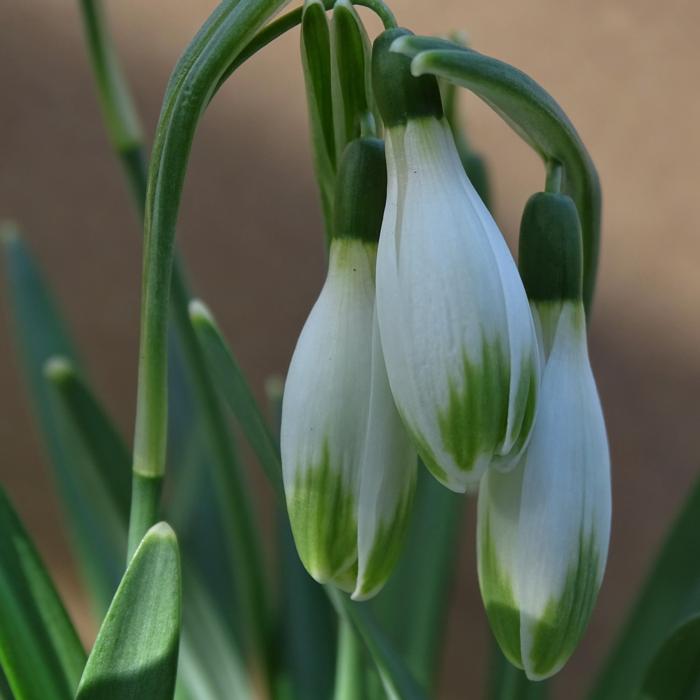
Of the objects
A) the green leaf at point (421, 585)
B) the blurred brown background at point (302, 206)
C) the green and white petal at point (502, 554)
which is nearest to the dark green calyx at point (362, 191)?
the green and white petal at point (502, 554)

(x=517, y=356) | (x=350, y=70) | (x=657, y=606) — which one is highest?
(x=350, y=70)

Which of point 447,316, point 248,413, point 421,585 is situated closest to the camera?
point 447,316

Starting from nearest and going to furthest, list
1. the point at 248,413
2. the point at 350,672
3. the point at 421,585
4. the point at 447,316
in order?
the point at 447,316 → the point at 248,413 → the point at 350,672 → the point at 421,585

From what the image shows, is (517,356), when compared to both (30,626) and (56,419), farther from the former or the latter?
(56,419)

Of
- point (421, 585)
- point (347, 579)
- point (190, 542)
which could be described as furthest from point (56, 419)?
point (347, 579)

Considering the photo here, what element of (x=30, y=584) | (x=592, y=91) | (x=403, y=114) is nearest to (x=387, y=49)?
(x=403, y=114)

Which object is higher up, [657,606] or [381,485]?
[381,485]

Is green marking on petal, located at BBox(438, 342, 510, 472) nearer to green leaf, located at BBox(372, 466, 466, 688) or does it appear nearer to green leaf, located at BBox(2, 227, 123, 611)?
green leaf, located at BBox(372, 466, 466, 688)
